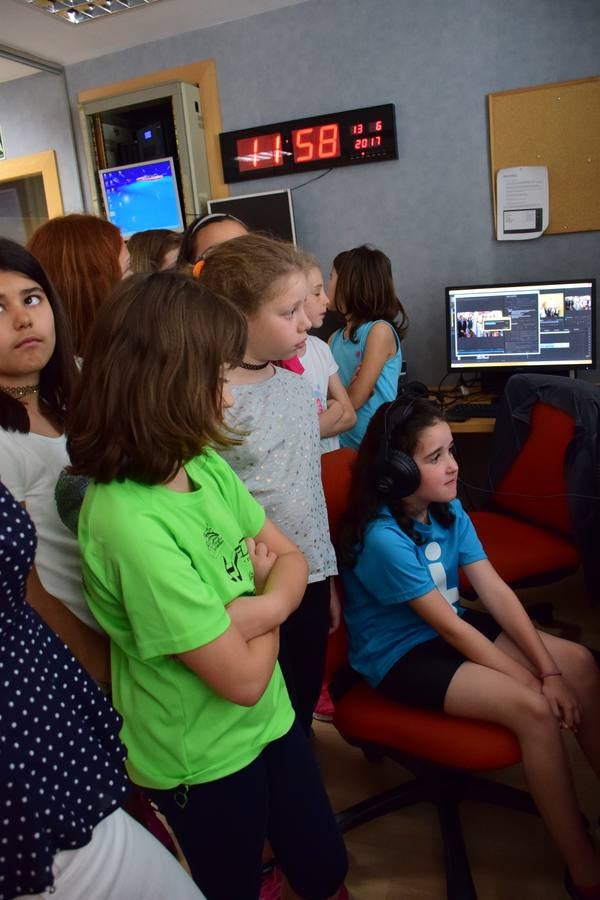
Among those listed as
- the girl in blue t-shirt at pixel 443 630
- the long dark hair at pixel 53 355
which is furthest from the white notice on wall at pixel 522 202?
the long dark hair at pixel 53 355

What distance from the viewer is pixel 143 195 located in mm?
3883

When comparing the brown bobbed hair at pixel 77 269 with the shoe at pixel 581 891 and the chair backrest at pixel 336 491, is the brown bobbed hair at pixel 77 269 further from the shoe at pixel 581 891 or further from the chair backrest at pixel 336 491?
the shoe at pixel 581 891

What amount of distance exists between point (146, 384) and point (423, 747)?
948 mm

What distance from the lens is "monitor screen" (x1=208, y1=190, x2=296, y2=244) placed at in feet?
12.1

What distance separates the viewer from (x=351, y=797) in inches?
75.1

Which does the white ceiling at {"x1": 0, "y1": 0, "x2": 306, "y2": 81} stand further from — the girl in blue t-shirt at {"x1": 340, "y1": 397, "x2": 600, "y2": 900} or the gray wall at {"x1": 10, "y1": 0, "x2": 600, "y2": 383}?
the girl in blue t-shirt at {"x1": 340, "y1": 397, "x2": 600, "y2": 900}

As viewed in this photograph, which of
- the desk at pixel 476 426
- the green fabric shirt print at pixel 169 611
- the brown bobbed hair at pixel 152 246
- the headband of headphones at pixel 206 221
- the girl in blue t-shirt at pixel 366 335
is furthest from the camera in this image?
the desk at pixel 476 426

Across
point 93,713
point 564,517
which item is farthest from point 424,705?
point 564,517

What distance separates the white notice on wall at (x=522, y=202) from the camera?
10.9 ft

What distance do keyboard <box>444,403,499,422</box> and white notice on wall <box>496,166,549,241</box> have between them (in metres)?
0.89

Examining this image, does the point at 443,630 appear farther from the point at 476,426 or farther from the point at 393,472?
the point at 476,426

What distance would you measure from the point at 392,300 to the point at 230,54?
195 centimetres

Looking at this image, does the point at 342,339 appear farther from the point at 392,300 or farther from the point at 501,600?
the point at 501,600

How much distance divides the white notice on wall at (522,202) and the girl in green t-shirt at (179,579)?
2.74 meters
